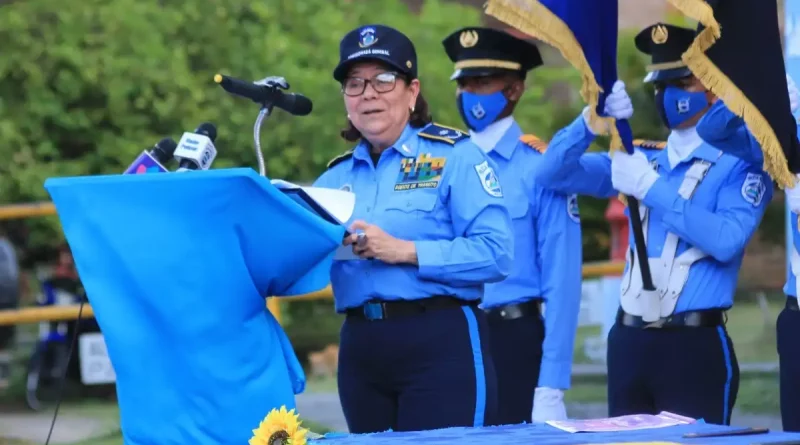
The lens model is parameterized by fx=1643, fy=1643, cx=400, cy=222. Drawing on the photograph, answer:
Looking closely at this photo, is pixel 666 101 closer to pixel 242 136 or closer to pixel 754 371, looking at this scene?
pixel 754 371

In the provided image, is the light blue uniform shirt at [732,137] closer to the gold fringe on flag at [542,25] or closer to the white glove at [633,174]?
the white glove at [633,174]

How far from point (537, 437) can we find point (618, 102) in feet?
5.28

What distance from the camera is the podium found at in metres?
3.81

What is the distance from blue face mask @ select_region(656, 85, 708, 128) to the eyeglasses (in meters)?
1.25

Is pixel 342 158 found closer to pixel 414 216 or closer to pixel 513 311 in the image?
pixel 414 216

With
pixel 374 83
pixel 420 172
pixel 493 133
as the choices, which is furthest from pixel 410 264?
pixel 493 133

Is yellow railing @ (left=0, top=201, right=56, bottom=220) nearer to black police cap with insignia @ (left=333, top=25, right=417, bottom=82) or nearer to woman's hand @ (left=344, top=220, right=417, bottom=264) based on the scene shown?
black police cap with insignia @ (left=333, top=25, right=417, bottom=82)

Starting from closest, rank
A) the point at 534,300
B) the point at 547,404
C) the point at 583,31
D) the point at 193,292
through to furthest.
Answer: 1. the point at 193,292
2. the point at 583,31
3. the point at 547,404
4. the point at 534,300

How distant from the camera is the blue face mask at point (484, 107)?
244 inches

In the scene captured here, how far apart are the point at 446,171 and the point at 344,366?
2.09ft

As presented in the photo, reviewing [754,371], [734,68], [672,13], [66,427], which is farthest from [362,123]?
[672,13]

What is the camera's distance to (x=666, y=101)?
5.55 metres

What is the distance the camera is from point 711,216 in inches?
207

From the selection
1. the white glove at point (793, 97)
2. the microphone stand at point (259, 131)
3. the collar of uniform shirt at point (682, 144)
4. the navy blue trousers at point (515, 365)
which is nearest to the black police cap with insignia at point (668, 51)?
the collar of uniform shirt at point (682, 144)
